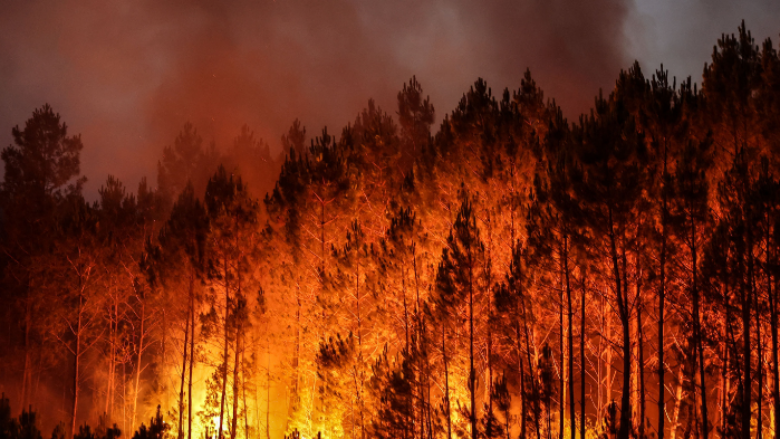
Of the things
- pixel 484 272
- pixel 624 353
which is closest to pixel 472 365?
pixel 484 272

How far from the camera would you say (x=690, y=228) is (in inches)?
411

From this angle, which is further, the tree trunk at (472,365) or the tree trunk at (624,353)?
the tree trunk at (472,365)

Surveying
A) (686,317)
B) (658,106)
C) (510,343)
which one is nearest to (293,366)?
(510,343)

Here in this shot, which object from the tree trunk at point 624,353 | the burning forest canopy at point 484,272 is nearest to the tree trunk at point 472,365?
the burning forest canopy at point 484,272

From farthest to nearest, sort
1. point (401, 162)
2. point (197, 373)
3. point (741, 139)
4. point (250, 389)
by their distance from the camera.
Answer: point (197, 373), point (401, 162), point (250, 389), point (741, 139)

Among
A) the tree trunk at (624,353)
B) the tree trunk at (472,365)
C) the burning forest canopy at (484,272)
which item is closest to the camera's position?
the tree trunk at (624,353)

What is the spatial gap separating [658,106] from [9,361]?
85.9ft

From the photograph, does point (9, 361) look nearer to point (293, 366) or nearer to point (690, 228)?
point (293, 366)

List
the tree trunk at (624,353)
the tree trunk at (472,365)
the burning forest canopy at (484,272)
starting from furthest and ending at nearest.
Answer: the tree trunk at (472,365) → the burning forest canopy at (484,272) → the tree trunk at (624,353)

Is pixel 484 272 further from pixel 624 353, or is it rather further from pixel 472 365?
pixel 624 353

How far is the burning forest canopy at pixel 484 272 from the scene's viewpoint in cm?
1019

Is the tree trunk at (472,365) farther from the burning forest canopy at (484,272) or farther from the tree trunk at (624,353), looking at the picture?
the tree trunk at (624,353)

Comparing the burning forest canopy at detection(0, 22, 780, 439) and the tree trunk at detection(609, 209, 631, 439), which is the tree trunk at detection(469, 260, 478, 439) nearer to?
the burning forest canopy at detection(0, 22, 780, 439)

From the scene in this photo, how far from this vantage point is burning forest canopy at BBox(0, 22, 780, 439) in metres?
10.2
